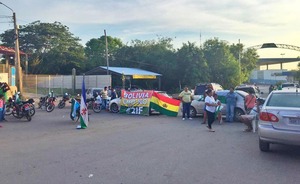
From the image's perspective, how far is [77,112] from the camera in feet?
51.1

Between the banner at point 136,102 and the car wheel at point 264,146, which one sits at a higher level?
the banner at point 136,102

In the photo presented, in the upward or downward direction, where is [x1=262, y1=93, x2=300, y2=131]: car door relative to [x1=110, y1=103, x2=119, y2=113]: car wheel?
upward

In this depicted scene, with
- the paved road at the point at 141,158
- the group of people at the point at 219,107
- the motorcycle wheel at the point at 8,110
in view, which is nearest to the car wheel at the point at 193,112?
the group of people at the point at 219,107

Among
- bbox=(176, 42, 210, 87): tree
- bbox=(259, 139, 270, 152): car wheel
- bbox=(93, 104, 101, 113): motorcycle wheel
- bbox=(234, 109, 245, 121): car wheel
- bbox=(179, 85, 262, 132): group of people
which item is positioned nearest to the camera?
bbox=(259, 139, 270, 152): car wheel

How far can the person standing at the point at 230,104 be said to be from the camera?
616 inches

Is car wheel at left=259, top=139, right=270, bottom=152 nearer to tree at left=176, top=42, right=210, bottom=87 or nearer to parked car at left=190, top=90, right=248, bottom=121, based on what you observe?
parked car at left=190, top=90, right=248, bottom=121

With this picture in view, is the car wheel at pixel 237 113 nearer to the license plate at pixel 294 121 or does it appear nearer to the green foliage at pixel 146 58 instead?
the license plate at pixel 294 121

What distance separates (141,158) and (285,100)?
12.6ft

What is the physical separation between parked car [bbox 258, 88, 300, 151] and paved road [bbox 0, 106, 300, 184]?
471mm

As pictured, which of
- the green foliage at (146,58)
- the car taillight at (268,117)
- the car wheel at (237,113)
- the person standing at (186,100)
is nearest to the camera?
the car taillight at (268,117)

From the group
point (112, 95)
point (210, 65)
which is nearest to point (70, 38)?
point (210, 65)

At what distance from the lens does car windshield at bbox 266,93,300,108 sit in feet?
26.5

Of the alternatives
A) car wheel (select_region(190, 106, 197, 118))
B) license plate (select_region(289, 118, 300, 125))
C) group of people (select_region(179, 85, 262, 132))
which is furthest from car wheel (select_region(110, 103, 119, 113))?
license plate (select_region(289, 118, 300, 125))

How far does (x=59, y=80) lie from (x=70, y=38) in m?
19.8
